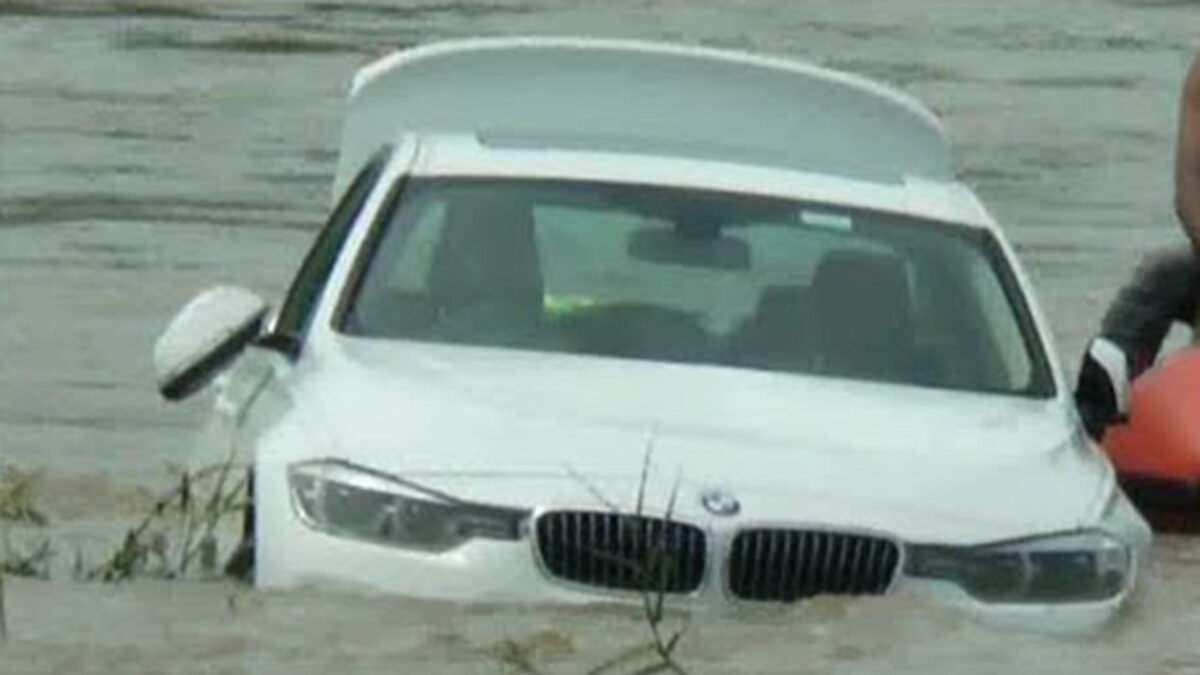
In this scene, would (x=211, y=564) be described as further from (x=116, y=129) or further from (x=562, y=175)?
(x=116, y=129)

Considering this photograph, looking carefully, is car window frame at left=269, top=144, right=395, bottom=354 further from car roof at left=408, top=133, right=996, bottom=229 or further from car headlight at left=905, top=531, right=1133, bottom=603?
car headlight at left=905, top=531, right=1133, bottom=603

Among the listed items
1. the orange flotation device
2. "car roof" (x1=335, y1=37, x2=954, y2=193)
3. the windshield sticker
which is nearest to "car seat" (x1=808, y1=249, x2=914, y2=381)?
the windshield sticker

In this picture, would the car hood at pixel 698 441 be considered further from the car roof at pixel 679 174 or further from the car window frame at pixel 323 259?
the car roof at pixel 679 174

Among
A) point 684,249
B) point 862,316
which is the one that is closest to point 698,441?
point 862,316

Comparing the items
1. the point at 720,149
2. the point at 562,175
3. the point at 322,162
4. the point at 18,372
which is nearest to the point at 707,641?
the point at 562,175

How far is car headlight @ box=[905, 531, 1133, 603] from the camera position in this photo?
10.4 m

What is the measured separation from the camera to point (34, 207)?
2450 centimetres

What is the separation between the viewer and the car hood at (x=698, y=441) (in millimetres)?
10336

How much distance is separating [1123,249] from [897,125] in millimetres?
10520

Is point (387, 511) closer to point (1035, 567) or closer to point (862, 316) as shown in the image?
point (1035, 567)

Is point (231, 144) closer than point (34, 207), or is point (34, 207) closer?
point (34, 207)

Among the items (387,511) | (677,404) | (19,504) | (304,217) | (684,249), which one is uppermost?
(387,511)

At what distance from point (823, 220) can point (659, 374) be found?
110 cm

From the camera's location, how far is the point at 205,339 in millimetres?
11680
